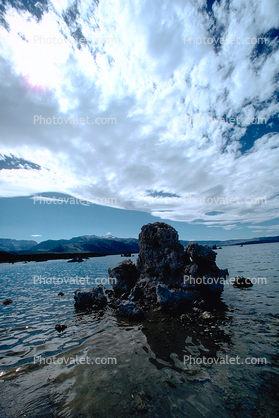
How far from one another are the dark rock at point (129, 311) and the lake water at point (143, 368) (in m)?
0.71

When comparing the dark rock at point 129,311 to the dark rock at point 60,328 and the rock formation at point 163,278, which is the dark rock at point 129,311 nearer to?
the rock formation at point 163,278

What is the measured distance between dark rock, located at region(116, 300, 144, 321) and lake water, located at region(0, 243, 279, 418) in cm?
71

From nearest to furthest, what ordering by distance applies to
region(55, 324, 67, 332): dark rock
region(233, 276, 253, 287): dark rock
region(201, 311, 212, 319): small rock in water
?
region(55, 324, 67, 332): dark rock < region(201, 311, 212, 319): small rock in water < region(233, 276, 253, 287): dark rock

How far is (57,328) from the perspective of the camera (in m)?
13.3

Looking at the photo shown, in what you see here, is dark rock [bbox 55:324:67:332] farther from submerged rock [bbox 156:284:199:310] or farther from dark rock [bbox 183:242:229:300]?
dark rock [bbox 183:242:229:300]

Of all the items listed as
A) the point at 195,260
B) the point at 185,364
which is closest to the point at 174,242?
the point at 195,260

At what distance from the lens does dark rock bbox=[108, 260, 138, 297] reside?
2459cm

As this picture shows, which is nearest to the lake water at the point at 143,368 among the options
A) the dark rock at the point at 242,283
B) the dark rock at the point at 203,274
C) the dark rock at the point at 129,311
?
the dark rock at the point at 129,311

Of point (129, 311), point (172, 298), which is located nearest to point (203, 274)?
point (172, 298)

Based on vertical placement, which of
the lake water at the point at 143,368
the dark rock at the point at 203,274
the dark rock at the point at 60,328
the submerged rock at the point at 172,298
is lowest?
the dark rock at the point at 60,328

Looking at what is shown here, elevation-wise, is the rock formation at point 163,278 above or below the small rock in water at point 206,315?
above

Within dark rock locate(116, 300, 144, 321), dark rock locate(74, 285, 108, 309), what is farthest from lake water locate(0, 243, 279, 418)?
dark rock locate(74, 285, 108, 309)

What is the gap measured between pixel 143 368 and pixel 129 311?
7755 mm

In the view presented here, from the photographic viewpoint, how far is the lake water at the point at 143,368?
6.24 metres
